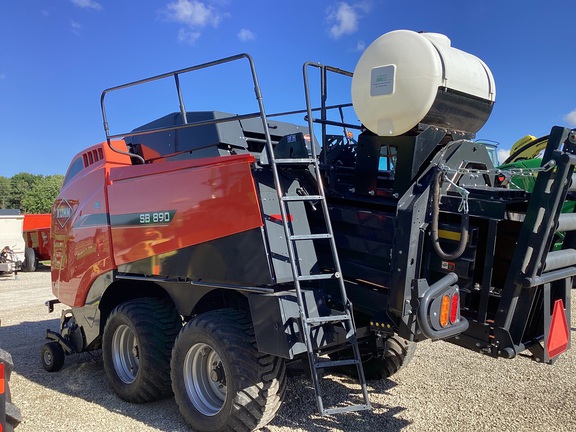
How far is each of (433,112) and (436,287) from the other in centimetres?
121

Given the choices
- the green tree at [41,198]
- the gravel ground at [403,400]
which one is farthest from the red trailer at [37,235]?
the green tree at [41,198]

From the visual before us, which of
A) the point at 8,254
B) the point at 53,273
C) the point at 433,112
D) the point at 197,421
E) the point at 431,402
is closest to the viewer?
the point at 433,112

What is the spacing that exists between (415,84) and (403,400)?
2.73 metres

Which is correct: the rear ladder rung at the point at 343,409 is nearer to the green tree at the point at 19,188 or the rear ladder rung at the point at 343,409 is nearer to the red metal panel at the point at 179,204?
the red metal panel at the point at 179,204

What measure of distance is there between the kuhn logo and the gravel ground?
1669 millimetres

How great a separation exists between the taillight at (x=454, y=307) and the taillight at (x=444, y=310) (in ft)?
0.12

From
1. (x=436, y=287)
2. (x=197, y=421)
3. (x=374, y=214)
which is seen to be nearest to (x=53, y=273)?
(x=197, y=421)

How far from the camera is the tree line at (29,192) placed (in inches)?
2507

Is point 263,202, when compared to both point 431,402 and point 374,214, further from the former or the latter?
point 431,402

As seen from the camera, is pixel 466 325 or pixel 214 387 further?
pixel 214 387

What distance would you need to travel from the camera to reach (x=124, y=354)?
4.83 metres

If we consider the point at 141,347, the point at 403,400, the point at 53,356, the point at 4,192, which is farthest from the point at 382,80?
the point at 4,192

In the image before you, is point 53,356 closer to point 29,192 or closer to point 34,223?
point 34,223

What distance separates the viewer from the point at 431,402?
171 inches
